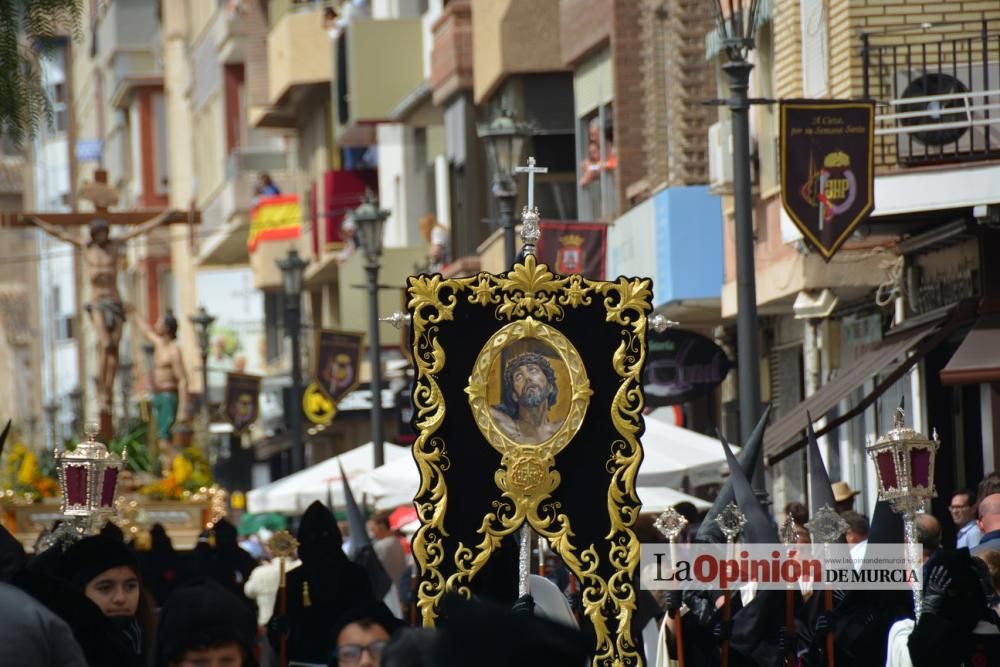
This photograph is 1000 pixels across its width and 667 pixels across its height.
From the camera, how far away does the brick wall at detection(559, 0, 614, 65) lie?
3055 cm

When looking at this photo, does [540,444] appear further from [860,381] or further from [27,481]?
[27,481]

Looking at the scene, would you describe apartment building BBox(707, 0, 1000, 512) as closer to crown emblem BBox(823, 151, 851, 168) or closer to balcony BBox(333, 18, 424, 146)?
crown emblem BBox(823, 151, 851, 168)

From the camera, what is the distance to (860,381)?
70.5 feet

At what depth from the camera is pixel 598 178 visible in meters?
31.9

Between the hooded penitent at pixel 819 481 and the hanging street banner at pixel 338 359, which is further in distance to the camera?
the hanging street banner at pixel 338 359

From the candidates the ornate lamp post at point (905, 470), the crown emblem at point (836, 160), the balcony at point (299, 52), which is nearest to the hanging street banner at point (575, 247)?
the crown emblem at point (836, 160)

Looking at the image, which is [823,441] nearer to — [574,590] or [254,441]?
[574,590]

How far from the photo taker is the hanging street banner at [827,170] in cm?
1984

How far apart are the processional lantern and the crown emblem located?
6.35 m

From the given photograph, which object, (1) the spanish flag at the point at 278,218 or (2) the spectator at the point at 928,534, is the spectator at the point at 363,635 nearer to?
(2) the spectator at the point at 928,534

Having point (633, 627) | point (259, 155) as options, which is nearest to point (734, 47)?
point (633, 627)

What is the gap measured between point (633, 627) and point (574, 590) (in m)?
3.88

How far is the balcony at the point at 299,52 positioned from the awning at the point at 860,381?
2547cm

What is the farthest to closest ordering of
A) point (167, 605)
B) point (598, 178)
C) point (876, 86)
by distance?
1. point (598, 178)
2. point (876, 86)
3. point (167, 605)
